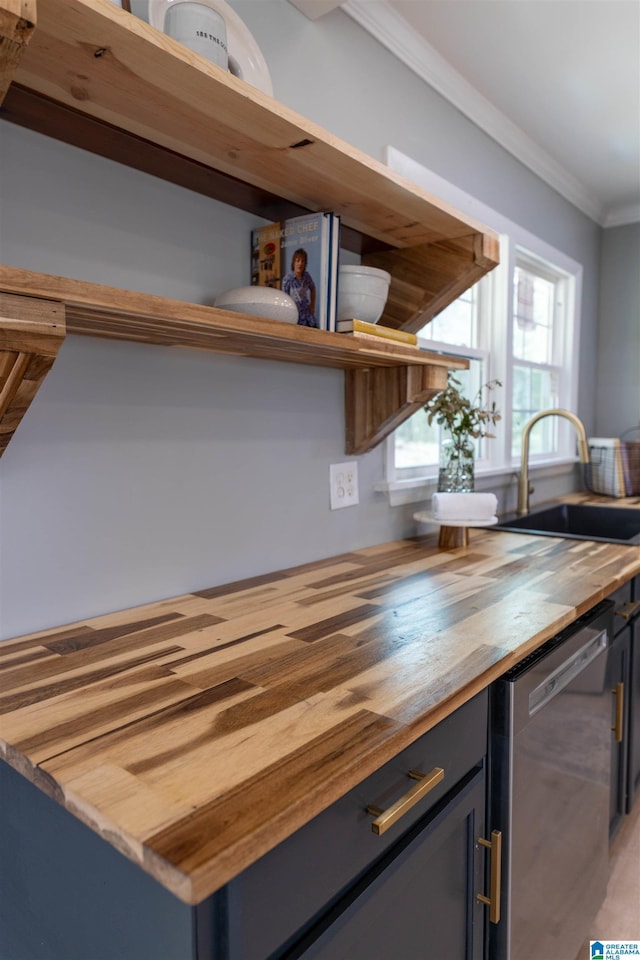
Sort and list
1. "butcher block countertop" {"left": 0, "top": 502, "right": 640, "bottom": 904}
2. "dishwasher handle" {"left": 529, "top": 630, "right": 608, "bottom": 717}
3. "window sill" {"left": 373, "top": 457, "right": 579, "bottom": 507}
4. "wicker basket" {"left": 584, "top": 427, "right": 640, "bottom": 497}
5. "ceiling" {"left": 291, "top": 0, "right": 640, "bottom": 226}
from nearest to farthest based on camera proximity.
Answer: "butcher block countertop" {"left": 0, "top": 502, "right": 640, "bottom": 904}
"dishwasher handle" {"left": 529, "top": 630, "right": 608, "bottom": 717}
"ceiling" {"left": 291, "top": 0, "right": 640, "bottom": 226}
"window sill" {"left": 373, "top": 457, "right": 579, "bottom": 507}
"wicker basket" {"left": 584, "top": 427, "right": 640, "bottom": 497}

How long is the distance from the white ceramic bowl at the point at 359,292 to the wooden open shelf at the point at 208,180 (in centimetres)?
11

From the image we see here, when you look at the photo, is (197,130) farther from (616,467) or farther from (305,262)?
(616,467)

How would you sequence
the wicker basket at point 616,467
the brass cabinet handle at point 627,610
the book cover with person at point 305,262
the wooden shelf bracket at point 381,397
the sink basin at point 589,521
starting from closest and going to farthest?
1. the book cover with person at point 305,262
2. the wooden shelf bracket at point 381,397
3. the brass cabinet handle at point 627,610
4. the sink basin at point 589,521
5. the wicker basket at point 616,467

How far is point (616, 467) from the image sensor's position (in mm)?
3127

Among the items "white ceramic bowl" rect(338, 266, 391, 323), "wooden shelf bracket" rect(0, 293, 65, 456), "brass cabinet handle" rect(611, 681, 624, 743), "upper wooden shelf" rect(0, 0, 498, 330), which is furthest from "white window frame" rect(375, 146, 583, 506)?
"wooden shelf bracket" rect(0, 293, 65, 456)

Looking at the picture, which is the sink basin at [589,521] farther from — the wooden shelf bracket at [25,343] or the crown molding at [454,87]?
the wooden shelf bracket at [25,343]

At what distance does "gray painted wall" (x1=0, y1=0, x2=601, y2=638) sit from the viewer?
1.05 metres

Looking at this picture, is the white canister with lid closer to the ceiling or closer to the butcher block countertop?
the ceiling

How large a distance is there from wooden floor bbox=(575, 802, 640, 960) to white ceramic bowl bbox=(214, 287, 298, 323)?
5.26 ft

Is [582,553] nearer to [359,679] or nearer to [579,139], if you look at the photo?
[359,679]

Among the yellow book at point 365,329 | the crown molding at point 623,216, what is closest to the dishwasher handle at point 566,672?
the yellow book at point 365,329

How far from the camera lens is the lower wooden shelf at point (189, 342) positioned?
774 millimetres

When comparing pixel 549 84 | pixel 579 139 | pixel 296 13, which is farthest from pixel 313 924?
pixel 579 139

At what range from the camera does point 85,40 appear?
0.81 meters
